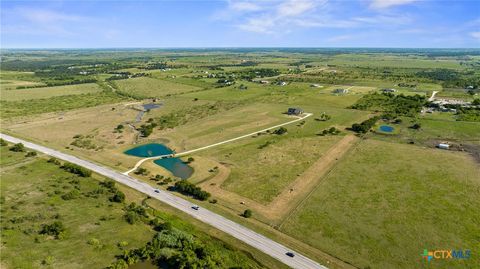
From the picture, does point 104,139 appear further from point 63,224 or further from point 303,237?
point 303,237

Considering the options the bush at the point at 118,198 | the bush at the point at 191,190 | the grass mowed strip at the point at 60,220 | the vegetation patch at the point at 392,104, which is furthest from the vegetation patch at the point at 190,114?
the vegetation patch at the point at 392,104

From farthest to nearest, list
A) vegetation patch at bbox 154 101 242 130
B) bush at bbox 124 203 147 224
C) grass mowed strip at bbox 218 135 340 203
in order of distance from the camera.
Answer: vegetation patch at bbox 154 101 242 130, grass mowed strip at bbox 218 135 340 203, bush at bbox 124 203 147 224

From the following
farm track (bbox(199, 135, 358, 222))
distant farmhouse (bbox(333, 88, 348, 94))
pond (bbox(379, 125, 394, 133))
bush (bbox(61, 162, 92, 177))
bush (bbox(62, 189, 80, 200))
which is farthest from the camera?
distant farmhouse (bbox(333, 88, 348, 94))

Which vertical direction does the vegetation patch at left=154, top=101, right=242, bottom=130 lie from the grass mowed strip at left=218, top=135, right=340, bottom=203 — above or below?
above

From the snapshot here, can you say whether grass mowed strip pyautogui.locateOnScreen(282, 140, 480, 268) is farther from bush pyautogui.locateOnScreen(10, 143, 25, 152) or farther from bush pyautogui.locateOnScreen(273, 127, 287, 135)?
bush pyautogui.locateOnScreen(10, 143, 25, 152)

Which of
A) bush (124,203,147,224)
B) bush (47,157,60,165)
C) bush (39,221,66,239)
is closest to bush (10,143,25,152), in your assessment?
bush (47,157,60,165)

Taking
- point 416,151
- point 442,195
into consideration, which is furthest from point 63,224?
point 416,151

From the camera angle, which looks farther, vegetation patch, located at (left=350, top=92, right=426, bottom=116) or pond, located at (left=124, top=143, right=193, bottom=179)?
vegetation patch, located at (left=350, top=92, right=426, bottom=116)

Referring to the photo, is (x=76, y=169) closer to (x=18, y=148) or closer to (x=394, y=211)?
(x=18, y=148)
